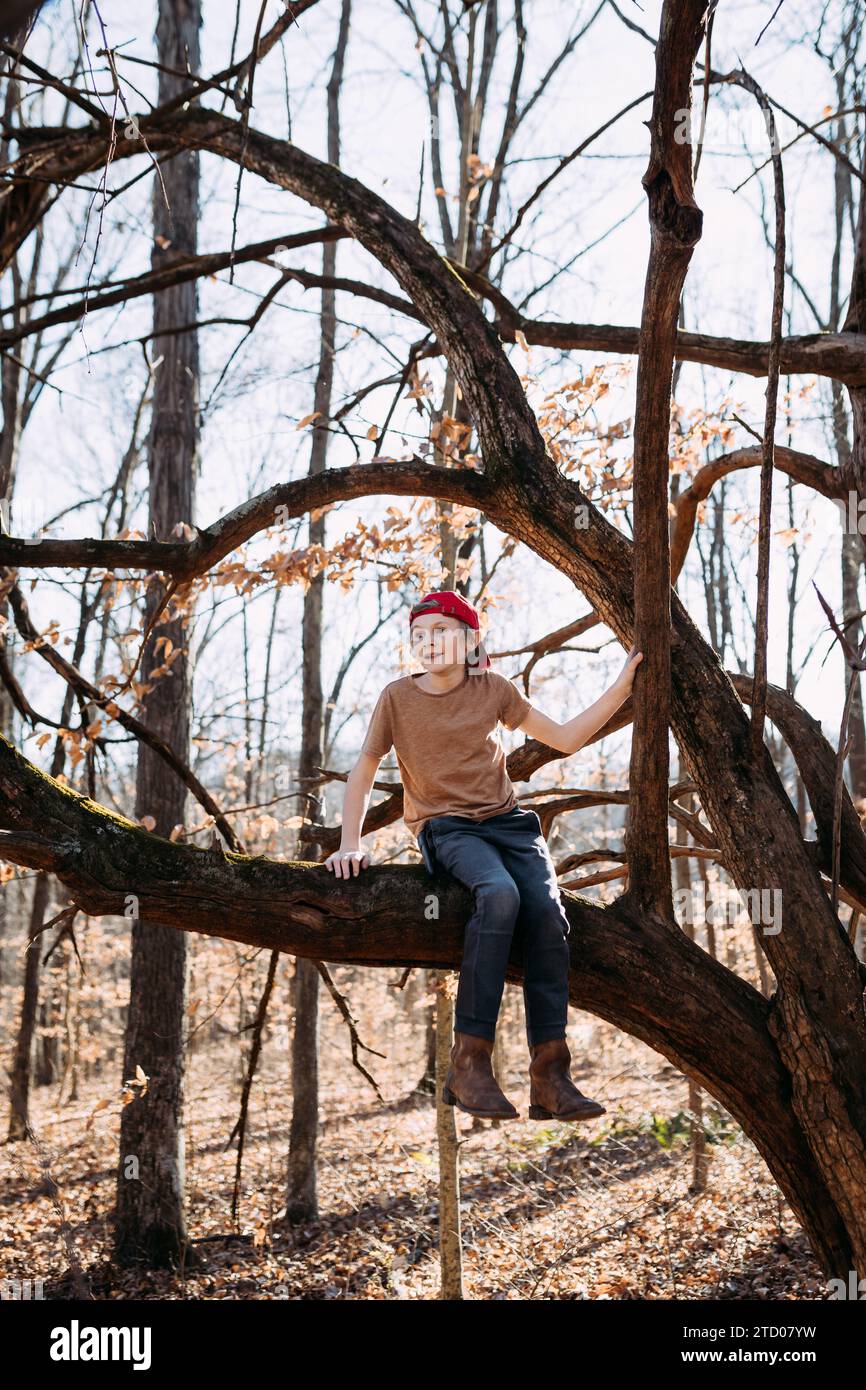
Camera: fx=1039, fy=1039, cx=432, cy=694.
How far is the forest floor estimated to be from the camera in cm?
680

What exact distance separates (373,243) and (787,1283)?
630 centimetres

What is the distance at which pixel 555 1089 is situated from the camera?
2938mm

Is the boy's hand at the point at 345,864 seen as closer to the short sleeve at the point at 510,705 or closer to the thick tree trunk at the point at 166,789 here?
the short sleeve at the point at 510,705

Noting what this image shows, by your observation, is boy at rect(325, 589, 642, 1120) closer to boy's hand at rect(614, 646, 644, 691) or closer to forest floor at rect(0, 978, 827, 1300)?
boy's hand at rect(614, 646, 644, 691)

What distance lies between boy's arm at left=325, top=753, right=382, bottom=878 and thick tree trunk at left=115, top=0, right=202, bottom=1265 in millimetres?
3618

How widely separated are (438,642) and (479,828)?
638mm

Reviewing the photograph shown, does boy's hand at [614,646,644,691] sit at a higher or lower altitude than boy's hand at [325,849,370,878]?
higher

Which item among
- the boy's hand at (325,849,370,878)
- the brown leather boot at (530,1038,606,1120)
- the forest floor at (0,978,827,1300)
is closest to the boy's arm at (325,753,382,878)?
the boy's hand at (325,849,370,878)

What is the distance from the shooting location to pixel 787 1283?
6316 millimetres

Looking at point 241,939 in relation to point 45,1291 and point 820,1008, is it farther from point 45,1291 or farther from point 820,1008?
point 45,1291

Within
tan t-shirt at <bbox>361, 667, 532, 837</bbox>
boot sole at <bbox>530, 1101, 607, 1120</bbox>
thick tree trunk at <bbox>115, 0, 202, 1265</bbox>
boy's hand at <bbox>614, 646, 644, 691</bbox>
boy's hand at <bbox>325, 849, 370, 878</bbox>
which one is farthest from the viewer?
thick tree trunk at <bbox>115, 0, 202, 1265</bbox>

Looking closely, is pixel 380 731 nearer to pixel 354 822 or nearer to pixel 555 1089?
pixel 354 822

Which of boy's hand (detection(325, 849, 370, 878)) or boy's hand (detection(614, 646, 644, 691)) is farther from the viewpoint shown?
boy's hand (detection(614, 646, 644, 691))
